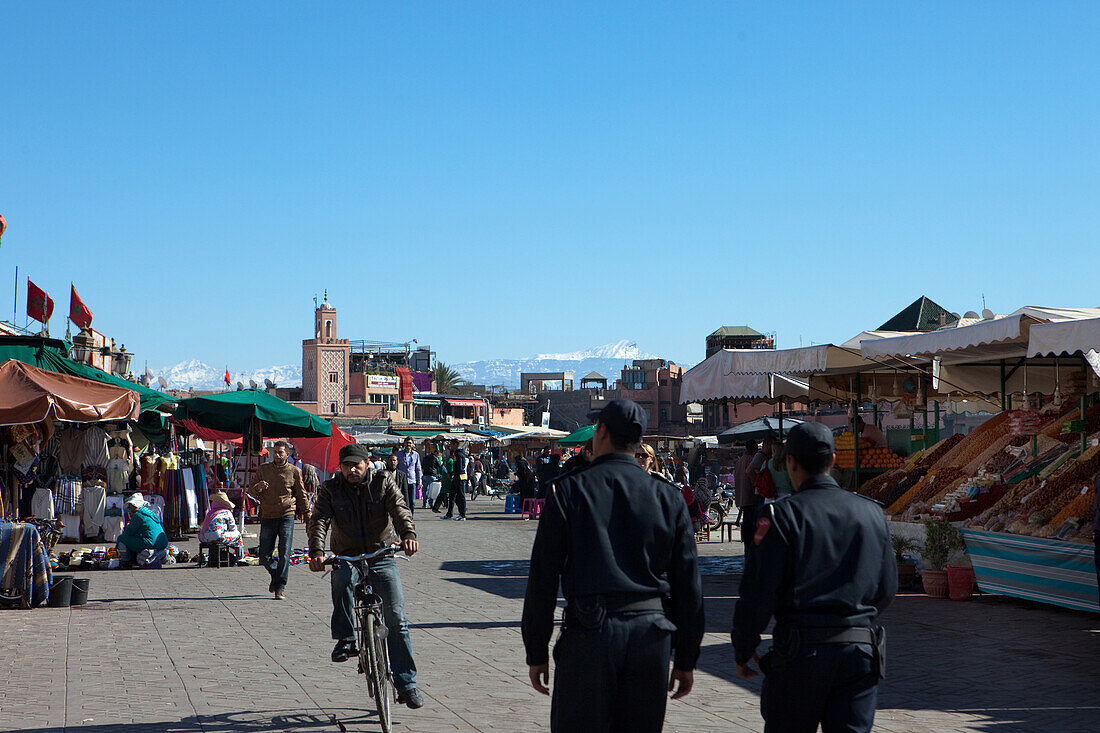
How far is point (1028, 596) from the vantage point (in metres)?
11.0

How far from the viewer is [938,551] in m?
12.4

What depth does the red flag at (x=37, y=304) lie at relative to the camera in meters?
20.3

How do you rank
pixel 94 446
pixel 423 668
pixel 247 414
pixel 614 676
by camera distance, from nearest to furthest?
pixel 614 676, pixel 423 668, pixel 247 414, pixel 94 446

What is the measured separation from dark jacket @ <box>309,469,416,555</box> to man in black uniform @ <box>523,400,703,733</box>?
3.06m

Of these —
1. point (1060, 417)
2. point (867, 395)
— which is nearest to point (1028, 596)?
point (1060, 417)

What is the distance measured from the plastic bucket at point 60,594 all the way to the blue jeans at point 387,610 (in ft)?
19.6

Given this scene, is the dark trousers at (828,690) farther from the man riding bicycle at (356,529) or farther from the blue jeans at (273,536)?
the blue jeans at (273,536)

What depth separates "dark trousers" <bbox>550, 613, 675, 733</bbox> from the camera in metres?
3.83

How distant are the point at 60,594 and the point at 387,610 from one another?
6.61 meters

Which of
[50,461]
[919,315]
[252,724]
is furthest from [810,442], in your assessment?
[919,315]

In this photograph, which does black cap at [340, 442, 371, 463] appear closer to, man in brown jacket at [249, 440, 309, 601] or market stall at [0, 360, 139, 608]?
market stall at [0, 360, 139, 608]

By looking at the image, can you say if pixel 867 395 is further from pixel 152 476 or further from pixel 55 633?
pixel 152 476

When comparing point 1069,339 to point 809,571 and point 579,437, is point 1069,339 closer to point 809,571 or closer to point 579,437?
point 809,571

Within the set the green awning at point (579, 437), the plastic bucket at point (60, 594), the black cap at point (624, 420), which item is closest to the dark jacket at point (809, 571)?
the black cap at point (624, 420)
